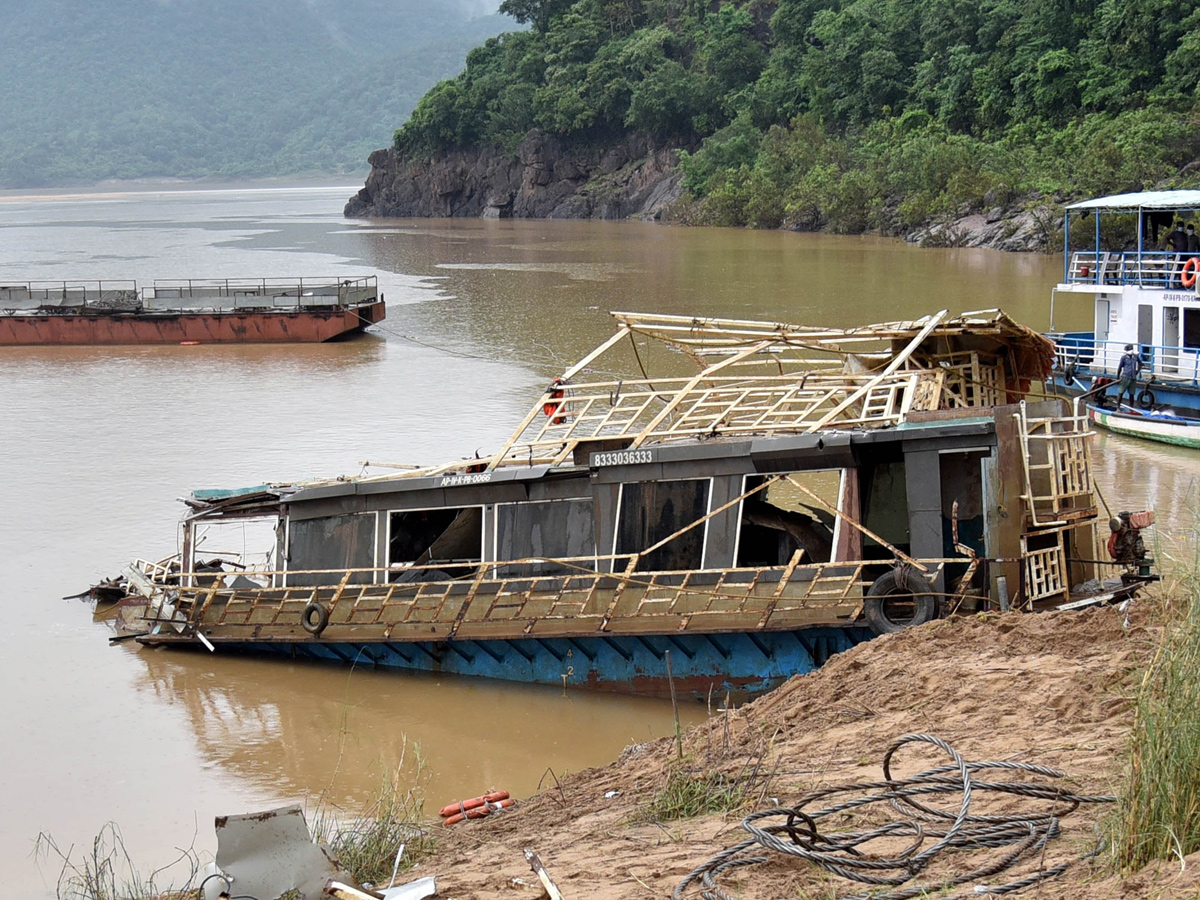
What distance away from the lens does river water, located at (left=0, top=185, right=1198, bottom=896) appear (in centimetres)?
1159

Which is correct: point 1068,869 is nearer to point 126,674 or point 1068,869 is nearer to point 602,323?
point 126,674

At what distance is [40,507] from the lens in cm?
2108

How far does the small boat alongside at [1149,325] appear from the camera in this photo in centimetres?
2262

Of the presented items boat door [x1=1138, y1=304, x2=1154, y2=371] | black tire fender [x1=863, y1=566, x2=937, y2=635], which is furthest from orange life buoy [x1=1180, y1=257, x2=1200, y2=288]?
black tire fender [x1=863, y1=566, x2=937, y2=635]

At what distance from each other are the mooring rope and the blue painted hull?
5.15 m

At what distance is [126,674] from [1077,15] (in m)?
65.6

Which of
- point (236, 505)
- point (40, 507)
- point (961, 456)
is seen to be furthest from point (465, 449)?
point (961, 456)

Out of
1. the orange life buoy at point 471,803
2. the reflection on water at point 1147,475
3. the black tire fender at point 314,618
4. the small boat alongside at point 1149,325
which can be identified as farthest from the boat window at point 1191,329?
the orange life buoy at point 471,803

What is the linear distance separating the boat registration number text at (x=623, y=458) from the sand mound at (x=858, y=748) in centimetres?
307

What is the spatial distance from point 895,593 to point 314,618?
5.94m

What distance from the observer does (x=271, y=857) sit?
7.46 meters

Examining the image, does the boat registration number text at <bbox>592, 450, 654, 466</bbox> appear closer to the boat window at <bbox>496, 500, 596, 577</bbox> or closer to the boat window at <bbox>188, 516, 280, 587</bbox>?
the boat window at <bbox>496, 500, 596, 577</bbox>

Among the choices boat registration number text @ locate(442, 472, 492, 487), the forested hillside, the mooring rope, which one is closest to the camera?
the mooring rope

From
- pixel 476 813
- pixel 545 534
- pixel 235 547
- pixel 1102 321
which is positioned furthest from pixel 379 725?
pixel 1102 321
